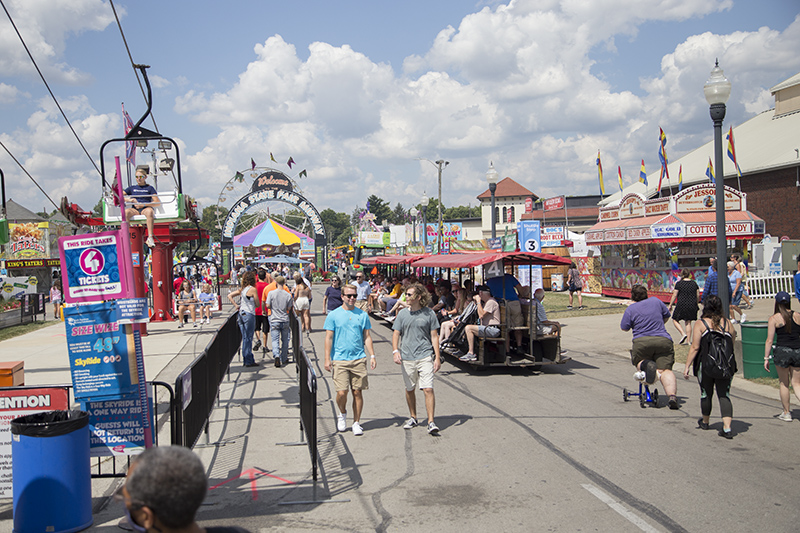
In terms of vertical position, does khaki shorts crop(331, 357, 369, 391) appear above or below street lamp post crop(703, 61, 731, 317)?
below

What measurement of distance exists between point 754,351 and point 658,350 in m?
2.87

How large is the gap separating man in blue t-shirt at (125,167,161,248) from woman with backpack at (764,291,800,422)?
9.21 meters

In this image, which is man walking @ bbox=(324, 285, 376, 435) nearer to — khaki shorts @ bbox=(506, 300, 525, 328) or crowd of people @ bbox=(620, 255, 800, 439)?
crowd of people @ bbox=(620, 255, 800, 439)

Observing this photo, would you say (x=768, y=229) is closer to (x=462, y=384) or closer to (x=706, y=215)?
(x=706, y=215)

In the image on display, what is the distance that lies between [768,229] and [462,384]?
32.3 meters

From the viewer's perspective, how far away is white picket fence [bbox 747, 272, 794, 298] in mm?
22688

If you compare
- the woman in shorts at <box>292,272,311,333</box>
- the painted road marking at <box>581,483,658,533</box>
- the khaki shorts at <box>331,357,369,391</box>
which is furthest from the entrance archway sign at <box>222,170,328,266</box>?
the painted road marking at <box>581,483,658,533</box>

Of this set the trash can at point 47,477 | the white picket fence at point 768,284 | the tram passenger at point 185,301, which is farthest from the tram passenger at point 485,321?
the white picket fence at point 768,284

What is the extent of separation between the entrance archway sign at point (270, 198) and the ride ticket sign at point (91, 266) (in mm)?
44519

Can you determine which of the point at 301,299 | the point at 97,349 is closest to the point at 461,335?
the point at 301,299

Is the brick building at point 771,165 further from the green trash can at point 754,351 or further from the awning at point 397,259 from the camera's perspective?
the green trash can at point 754,351

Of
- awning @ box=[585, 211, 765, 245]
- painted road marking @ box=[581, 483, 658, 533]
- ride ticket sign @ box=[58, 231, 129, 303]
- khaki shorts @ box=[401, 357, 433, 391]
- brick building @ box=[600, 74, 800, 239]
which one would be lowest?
painted road marking @ box=[581, 483, 658, 533]

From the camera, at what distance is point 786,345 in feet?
25.0

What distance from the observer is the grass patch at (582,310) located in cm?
2120
